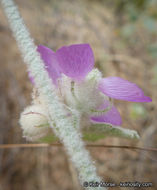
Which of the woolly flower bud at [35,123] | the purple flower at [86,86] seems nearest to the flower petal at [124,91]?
the purple flower at [86,86]

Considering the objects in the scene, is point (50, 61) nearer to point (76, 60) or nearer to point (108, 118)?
point (76, 60)

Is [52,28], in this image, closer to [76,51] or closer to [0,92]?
[0,92]

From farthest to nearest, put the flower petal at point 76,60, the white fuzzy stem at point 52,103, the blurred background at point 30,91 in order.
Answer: the blurred background at point 30,91 < the flower petal at point 76,60 < the white fuzzy stem at point 52,103

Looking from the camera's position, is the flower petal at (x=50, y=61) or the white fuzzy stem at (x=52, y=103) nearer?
the white fuzzy stem at (x=52, y=103)

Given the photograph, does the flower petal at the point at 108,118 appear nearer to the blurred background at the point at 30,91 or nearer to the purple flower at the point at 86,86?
the purple flower at the point at 86,86

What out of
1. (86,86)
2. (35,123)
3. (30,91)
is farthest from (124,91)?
(30,91)

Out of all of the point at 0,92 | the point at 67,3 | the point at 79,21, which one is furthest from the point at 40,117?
the point at 67,3
